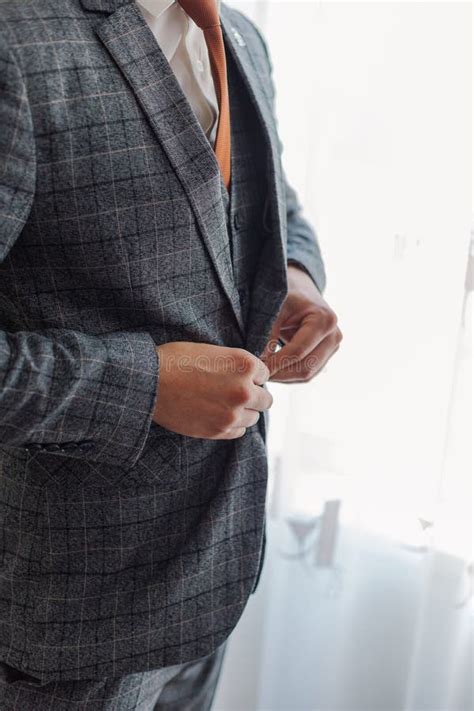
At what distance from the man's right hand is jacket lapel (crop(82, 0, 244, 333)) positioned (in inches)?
4.7

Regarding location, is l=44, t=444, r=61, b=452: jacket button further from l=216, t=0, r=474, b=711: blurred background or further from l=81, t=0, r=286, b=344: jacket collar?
l=216, t=0, r=474, b=711: blurred background

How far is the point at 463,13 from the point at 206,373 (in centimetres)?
76

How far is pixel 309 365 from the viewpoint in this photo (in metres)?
0.95

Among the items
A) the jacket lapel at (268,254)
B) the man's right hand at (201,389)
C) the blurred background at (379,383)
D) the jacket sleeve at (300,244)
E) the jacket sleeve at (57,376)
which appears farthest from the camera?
the blurred background at (379,383)

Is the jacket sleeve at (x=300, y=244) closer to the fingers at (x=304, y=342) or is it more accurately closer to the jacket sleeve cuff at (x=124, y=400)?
the fingers at (x=304, y=342)

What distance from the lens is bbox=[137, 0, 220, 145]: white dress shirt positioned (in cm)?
81

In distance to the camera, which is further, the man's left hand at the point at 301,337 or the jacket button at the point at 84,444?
the man's left hand at the point at 301,337

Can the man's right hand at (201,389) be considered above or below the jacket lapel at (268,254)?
below

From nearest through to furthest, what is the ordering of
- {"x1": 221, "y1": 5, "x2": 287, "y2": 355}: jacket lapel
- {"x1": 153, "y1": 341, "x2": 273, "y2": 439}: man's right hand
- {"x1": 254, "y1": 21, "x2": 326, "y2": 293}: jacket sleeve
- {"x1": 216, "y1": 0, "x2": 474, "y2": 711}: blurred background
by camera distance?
{"x1": 153, "y1": 341, "x2": 273, "y2": 439}: man's right hand → {"x1": 221, "y1": 5, "x2": 287, "y2": 355}: jacket lapel → {"x1": 254, "y1": 21, "x2": 326, "y2": 293}: jacket sleeve → {"x1": 216, "y1": 0, "x2": 474, "y2": 711}: blurred background

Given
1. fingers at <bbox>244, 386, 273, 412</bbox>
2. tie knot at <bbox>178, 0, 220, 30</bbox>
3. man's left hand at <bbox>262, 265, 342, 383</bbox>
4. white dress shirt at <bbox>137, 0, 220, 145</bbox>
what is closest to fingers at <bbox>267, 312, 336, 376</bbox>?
man's left hand at <bbox>262, 265, 342, 383</bbox>

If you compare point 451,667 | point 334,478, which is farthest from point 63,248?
point 451,667

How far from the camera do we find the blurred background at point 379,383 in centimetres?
122

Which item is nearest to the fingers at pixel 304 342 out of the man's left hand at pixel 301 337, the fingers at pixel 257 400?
the man's left hand at pixel 301 337

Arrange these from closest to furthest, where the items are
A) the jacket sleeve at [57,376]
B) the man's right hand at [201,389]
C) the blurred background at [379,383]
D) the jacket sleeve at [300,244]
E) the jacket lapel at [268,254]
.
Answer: the jacket sleeve at [57,376], the man's right hand at [201,389], the jacket lapel at [268,254], the jacket sleeve at [300,244], the blurred background at [379,383]
